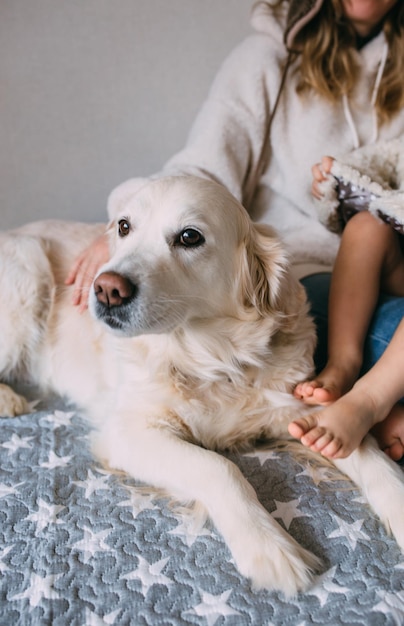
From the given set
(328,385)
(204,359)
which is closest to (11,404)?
(204,359)

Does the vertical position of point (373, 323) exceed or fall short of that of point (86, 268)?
it exceeds it

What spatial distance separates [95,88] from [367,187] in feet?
4.22

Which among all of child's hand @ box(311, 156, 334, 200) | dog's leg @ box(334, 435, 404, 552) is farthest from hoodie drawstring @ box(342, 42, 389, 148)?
dog's leg @ box(334, 435, 404, 552)

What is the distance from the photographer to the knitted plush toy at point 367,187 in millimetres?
1424

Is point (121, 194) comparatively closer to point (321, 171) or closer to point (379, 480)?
point (321, 171)

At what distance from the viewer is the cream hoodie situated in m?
1.84

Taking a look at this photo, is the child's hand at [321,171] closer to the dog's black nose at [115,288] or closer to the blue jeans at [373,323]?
the blue jeans at [373,323]

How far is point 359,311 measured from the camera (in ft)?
4.63

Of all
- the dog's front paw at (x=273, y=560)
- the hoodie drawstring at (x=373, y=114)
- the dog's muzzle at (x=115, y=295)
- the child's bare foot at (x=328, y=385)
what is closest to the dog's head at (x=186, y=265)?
the dog's muzzle at (x=115, y=295)

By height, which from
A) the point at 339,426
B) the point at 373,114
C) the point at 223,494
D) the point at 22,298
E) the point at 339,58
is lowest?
the point at 22,298

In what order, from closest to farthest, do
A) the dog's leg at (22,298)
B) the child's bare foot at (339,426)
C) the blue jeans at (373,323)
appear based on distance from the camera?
the child's bare foot at (339,426)
the blue jeans at (373,323)
the dog's leg at (22,298)

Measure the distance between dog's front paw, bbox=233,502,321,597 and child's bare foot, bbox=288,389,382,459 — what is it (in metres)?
0.22

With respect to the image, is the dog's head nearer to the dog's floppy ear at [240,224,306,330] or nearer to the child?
the dog's floppy ear at [240,224,306,330]

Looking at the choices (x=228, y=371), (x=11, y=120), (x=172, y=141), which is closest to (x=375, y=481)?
(x=228, y=371)
